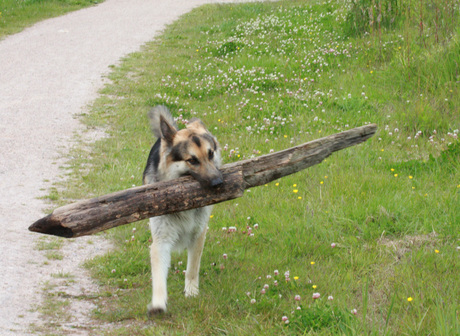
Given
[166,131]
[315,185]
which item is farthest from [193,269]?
[315,185]

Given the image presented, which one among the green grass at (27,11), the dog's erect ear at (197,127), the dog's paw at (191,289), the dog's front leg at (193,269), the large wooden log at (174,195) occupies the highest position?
the green grass at (27,11)

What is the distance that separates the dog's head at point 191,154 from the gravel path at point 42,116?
155 centimetres

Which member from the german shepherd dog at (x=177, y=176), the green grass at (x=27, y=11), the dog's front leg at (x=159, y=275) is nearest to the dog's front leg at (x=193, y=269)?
the german shepherd dog at (x=177, y=176)

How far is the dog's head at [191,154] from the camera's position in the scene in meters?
4.29

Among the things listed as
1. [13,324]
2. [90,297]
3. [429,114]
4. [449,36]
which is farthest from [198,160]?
[449,36]

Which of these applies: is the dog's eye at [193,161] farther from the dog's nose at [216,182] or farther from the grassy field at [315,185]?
the grassy field at [315,185]

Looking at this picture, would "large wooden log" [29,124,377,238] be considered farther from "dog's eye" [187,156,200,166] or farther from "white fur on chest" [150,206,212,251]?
"white fur on chest" [150,206,212,251]

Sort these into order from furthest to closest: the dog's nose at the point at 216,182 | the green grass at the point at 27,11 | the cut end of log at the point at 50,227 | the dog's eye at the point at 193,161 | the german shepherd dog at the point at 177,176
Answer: the green grass at the point at 27,11
the dog's eye at the point at 193,161
the german shepherd dog at the point at 177,176
the dog's nose at the point at 216,182
the cut end of log at the point at 50,227

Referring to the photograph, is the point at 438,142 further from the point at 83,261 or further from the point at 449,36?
the point at 83,261

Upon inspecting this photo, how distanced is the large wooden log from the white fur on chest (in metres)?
0.51

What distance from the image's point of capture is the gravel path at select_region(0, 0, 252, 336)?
4.91 m

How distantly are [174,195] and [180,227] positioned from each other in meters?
0.69

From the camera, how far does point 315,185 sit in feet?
22.0

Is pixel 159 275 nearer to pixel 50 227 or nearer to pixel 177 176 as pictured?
pixel 177 176
